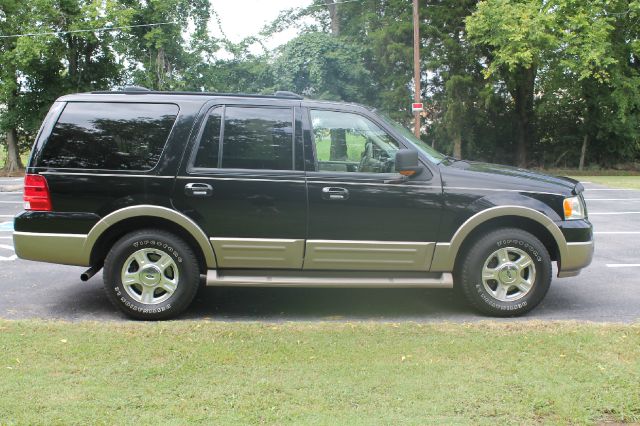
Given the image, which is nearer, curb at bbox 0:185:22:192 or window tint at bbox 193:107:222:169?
window tint at bbox 193:107:222:169

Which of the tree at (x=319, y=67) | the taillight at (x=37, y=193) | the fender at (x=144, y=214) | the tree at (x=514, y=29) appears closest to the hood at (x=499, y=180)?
the fender at (x=144, y=214)

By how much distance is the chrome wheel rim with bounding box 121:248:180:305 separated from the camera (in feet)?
17.7

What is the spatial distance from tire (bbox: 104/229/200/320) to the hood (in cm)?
242

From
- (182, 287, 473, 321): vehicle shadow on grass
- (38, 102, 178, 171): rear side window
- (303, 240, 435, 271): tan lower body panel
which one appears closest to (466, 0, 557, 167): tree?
(182, 287, 473, 321): vehicle shadow on grass

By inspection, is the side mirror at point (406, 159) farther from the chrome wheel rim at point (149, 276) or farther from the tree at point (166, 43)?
the tree at point (166, 43)

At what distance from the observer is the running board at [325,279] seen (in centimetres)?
536

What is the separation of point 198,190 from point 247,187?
43 centimetres

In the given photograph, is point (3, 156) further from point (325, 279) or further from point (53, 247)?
point (325, 279)

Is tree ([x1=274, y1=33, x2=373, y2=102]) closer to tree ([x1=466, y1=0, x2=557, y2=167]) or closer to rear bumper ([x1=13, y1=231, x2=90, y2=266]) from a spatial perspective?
tree ([x1=466, y1=0, x2=557, y2=167])

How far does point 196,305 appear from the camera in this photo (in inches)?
237

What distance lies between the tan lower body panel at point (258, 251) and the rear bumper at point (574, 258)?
237cm

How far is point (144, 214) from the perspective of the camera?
209 inches

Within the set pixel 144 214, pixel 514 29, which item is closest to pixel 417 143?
pixel 144 214

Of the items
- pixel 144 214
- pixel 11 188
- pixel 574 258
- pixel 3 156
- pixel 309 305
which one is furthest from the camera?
pixel 3 156
